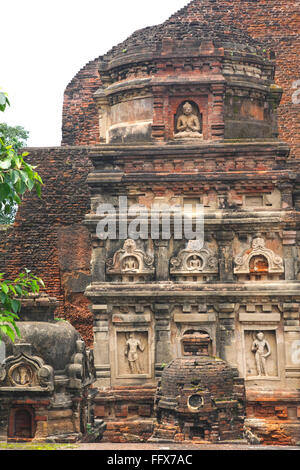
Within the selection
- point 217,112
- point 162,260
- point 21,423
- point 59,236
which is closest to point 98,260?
point 162,260

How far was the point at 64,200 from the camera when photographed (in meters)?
23.2

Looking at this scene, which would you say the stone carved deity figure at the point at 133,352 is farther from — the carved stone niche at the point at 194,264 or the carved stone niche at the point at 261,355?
the carved stone niche at the point at 261,355

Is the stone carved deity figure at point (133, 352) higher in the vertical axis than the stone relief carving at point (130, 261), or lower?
lower

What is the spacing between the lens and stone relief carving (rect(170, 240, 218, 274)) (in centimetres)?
1678

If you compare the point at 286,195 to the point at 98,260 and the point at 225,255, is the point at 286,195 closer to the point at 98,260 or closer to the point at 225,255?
the point at 225,255

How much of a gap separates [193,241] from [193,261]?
45cm

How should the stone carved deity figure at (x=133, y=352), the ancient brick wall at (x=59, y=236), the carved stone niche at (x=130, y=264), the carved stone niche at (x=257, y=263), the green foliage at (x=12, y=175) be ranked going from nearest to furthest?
the green foliage at (x=12, y=175)
the stone carved deity figure at (x=133, y=352)
the carved stone niche at (x=257, y=263)
the carved stone niche at (x=130, y=264)
the ancient brick wall at (x=59, y=236)

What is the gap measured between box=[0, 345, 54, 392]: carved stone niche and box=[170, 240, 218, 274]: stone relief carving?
16.6ft

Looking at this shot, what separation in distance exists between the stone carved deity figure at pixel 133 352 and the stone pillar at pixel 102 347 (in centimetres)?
44

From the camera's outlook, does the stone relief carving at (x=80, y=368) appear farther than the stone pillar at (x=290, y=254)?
No

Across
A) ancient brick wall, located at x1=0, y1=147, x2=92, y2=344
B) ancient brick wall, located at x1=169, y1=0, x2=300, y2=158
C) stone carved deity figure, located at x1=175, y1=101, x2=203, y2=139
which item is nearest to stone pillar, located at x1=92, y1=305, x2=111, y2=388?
stone carved deity figure, located at x1=175, y1=101, x2=203, y2=139

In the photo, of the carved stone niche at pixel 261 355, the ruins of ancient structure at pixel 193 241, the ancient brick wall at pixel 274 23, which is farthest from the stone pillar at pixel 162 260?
the ancient brick wall at pixel 274 23

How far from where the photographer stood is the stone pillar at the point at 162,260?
661 inches

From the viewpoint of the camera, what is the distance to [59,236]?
2281 cm
